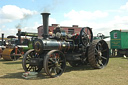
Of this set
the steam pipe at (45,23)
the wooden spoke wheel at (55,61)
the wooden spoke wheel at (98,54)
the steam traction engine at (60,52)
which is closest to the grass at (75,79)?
the wooden spoke wheel at (55,61)

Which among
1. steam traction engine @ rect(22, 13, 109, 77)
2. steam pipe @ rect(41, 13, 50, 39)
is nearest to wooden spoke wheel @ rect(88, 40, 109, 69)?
steam traction engine @ rect(22, 13, 109, 77)

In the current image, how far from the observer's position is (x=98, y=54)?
7605 mm

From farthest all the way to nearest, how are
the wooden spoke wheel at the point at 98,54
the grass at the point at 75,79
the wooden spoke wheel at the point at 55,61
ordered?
the wooden spoke wheel at the point at 98,54, the wooden spoke wheel at the point at 55,61, the grass at the point at 75,79

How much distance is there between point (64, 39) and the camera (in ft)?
23.4

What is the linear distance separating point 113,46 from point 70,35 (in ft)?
28.6

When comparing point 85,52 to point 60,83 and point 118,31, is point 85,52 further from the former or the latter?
point 118,31

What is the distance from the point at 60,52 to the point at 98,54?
2.22 metres

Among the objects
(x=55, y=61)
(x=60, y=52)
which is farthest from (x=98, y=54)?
(x=55, y=61)

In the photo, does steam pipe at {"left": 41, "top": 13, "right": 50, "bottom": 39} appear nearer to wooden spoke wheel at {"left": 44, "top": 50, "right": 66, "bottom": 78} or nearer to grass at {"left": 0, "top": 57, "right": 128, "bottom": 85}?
wooden spoke wheel at {"left": 44, "top": 50, "right": 66, "bottom": 78}

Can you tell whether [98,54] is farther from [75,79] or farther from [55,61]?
[75,79]

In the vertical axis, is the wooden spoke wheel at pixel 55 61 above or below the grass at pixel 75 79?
above

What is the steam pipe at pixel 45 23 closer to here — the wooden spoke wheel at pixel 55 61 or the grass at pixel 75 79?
the wooden spoke wheel at pixel 55 61

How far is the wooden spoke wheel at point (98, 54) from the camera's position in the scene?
23.8 feet

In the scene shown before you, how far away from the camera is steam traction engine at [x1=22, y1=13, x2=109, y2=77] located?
6062mm
